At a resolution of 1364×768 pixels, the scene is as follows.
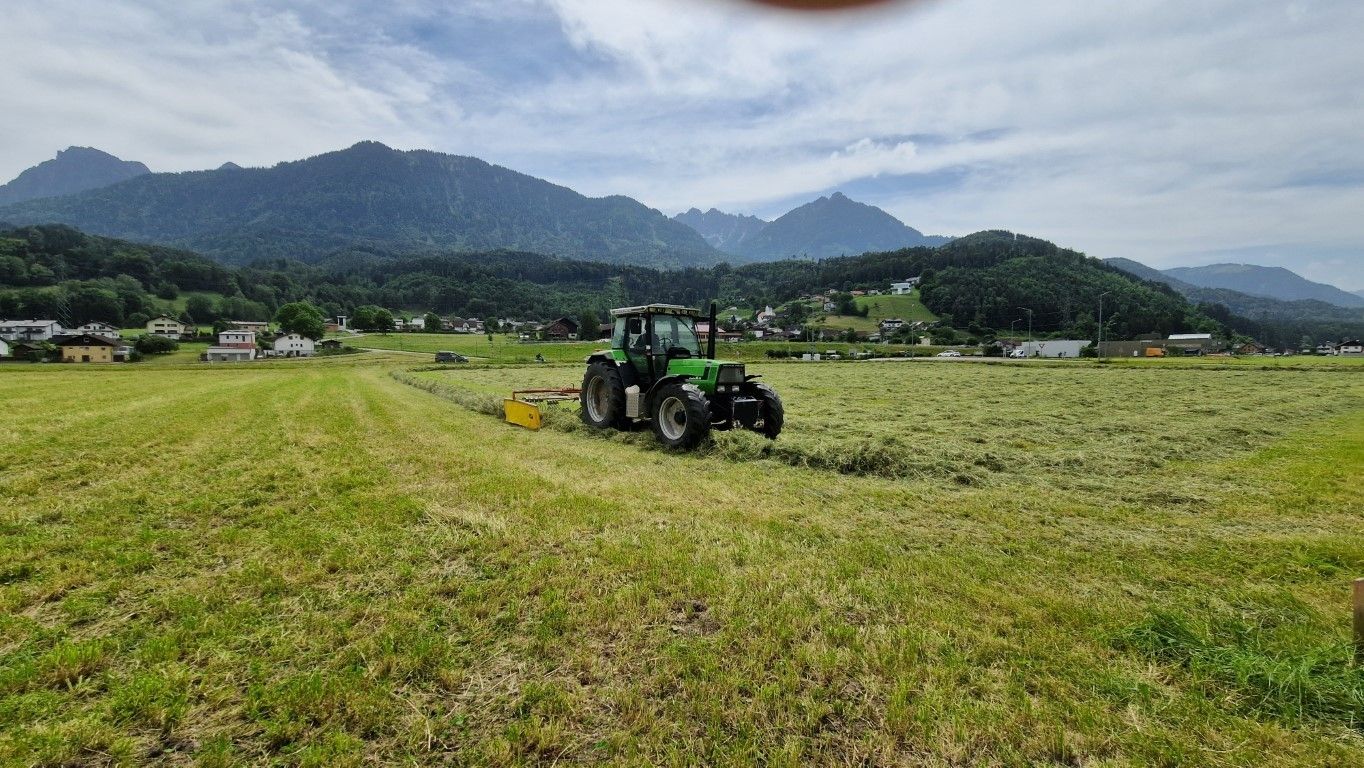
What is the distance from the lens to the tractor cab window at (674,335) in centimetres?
1052

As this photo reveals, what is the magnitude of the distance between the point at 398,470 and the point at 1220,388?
26.7 metres

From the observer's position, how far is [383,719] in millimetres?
2451

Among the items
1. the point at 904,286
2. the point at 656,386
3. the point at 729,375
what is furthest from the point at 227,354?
the point at 904,286

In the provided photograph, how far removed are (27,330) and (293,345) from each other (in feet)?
119

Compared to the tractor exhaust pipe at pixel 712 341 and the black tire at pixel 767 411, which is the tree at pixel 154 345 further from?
the black tire at pixel 767 411

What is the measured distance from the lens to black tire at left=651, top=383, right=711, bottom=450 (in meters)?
8.78

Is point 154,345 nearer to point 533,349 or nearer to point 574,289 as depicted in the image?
point 533,349

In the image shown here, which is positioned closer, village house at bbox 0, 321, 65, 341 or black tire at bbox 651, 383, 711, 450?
black tire at bbox 651, 383, 711, 450

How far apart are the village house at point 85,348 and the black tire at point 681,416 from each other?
77731mm

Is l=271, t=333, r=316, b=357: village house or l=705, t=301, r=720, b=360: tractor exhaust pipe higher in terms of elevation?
l=705, t=301, r=720, b=360: tractor exhaust pipe

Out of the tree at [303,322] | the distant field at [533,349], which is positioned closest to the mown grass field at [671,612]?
the distant field at [533,349]

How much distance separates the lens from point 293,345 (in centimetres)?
8594

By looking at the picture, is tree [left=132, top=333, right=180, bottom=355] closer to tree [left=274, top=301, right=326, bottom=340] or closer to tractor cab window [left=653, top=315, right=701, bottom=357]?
tree [left=274, top=301, right=326, bottom=340]

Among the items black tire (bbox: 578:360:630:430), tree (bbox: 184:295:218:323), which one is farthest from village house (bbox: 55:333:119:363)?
black tire (bbox: 578:360:630:430)
